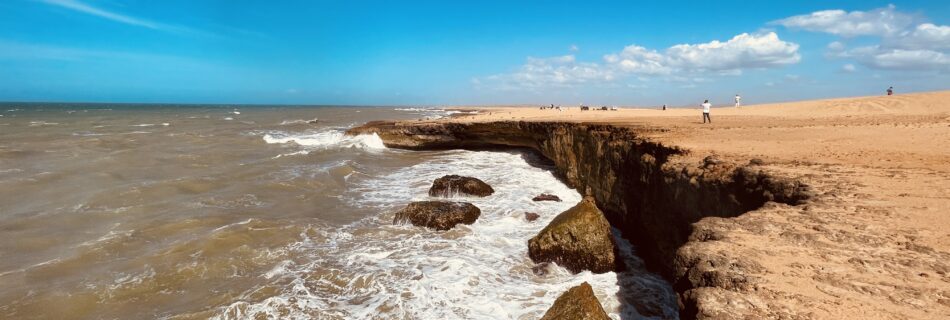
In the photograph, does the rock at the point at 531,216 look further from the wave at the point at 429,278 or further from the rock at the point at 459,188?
the rock at the point at 459,188

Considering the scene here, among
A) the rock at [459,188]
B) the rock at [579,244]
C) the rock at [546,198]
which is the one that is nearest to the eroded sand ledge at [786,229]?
the rock at [579,244]

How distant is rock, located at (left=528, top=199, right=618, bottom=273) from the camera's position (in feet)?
26.0

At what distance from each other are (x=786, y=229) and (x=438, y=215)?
6.99m

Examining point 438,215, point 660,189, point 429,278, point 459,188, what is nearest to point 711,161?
point 660,189

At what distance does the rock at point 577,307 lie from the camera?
5.25m

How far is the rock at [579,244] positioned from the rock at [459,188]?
482 cm

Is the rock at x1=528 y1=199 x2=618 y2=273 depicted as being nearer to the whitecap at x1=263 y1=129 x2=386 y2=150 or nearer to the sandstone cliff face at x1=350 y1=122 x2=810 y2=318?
the sandstone cliff face at x1=350 y1=122 x2=810 y2=318

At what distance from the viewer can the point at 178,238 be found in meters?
9.53

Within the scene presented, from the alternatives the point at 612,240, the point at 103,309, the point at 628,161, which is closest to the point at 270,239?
the point at 103,309

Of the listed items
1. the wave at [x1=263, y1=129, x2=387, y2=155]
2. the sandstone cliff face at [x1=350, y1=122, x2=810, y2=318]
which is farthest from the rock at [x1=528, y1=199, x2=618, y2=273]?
the wave at [x1=263, y1=129, x2=387, y2=155]

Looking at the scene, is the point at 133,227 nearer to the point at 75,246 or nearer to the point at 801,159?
the point at 75,246

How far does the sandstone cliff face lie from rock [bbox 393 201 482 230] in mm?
3540

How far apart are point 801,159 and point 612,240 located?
3.39m

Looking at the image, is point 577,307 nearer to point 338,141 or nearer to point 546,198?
point 546,198
